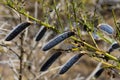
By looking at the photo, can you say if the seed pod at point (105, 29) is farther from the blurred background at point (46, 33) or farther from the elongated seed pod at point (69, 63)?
the elongated seed pod at point (69, 63)

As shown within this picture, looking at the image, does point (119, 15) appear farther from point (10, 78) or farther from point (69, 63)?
point (69, 63)

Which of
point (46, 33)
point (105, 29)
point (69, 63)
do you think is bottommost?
point (46, 33)

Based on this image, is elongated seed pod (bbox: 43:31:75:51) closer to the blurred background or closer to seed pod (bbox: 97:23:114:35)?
the blurred background

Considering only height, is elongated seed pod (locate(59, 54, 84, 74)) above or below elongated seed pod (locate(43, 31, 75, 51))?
below

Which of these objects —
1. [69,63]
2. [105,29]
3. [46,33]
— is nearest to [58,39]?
[69,63]

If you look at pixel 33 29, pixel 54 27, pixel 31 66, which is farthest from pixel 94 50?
pixel 33 29

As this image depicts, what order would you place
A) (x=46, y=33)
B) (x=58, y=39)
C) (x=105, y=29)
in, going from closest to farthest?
(x=58, y=39), (x=105, y=29), (x=46, y=33)

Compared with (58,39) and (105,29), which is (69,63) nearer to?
(58,39)

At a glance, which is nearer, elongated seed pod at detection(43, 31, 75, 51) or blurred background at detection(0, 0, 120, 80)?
elongated seed pod at detection(43, 31, 75, 51)

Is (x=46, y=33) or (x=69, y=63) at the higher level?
(x=69, y=63)

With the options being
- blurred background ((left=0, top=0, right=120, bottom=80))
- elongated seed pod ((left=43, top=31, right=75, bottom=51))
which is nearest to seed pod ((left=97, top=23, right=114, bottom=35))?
blurred background ((left=0, top=0, right=120, bottom=80))

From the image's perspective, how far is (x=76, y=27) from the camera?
231 cm

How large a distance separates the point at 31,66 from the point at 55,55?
217 centimetres

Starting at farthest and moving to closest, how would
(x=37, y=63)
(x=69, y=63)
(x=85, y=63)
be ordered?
1. (x=85, y=63)
2. (x=37, y=63)
3. (x=69, y=63)
